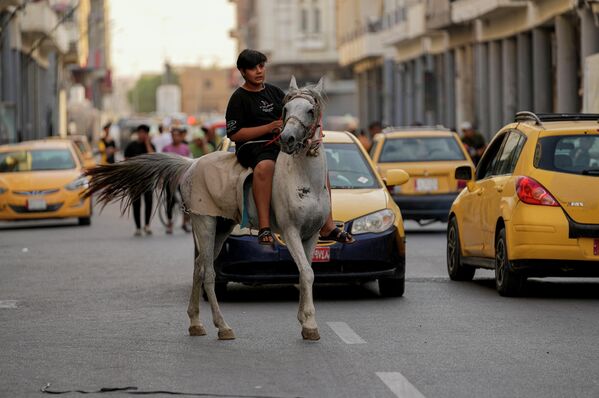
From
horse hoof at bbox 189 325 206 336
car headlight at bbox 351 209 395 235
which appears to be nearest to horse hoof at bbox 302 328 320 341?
horse hoof at bbox 189 325 206 336

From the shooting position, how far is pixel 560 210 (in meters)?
15.1

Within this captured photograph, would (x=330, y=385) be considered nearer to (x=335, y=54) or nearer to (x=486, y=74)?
(x=486, y=74)

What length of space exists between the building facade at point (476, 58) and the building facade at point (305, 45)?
85.9 feet

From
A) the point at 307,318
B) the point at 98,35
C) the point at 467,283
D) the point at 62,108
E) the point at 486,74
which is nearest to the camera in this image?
the point at 307,318

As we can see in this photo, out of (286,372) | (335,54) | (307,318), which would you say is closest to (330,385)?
(286,372)

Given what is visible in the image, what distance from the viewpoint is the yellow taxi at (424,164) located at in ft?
89.9

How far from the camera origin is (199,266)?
1300 cm

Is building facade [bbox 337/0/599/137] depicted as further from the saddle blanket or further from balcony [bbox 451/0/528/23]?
the saddle blanket

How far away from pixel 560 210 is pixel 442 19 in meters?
41.3

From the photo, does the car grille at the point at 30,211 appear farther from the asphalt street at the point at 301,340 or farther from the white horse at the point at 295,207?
the white horse at the point at 295,207

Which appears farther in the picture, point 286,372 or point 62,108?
point 62,108

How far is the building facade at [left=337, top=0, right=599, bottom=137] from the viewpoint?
40688 millimetres

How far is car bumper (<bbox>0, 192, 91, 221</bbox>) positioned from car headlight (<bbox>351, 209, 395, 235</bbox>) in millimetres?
16420

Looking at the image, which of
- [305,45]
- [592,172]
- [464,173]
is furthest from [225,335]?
[305,45]
